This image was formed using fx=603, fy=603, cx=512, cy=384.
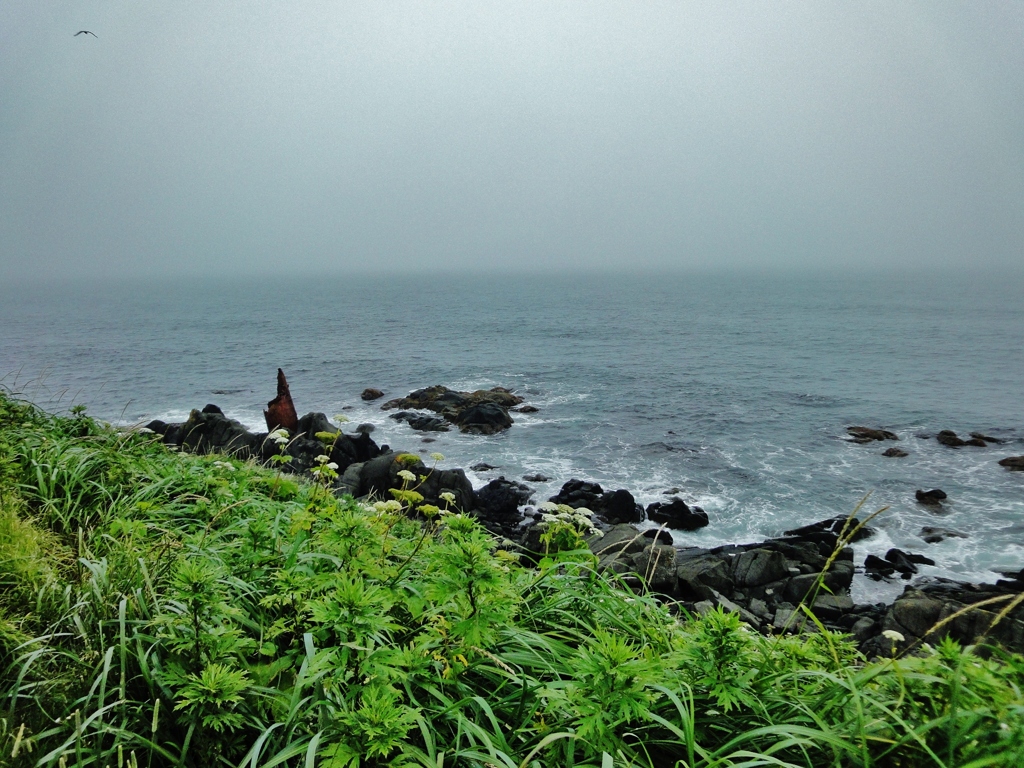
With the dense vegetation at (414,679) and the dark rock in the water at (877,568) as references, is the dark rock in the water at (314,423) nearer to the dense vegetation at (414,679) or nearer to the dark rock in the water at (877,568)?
the dark rock in the water at (877,568)

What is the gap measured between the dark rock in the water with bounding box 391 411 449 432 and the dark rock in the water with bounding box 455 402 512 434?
1.19 m

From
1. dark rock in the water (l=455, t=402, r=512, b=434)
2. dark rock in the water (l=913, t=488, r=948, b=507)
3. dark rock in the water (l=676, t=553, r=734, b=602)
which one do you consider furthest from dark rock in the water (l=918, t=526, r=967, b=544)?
dark rock in the water (l=455, t=402, r=512, b=434)

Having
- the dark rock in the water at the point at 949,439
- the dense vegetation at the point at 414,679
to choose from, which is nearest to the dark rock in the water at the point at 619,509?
the dark rock in the water at the point at 949,439

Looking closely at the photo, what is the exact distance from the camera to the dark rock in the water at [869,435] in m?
37.2

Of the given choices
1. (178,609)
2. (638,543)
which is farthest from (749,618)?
(178,609)

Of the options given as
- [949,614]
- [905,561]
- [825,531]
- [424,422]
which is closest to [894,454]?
[825,531]

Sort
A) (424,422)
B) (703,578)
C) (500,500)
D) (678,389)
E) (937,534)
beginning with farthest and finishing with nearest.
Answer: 1. (678,389)
2. (424,422)
3. (500,500)
4. (937,534)
5. (703,578)

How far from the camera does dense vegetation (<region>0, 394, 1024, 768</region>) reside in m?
2.36

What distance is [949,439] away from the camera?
3650 centimetres

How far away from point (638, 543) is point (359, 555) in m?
16.7

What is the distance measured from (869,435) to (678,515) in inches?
755

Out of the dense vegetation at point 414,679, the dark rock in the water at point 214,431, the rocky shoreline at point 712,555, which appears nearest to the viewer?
the dense vegetation at point 414,679

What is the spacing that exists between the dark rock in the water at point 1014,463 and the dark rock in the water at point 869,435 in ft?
18.0

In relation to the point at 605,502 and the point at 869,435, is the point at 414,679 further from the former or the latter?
the point at 869,435
